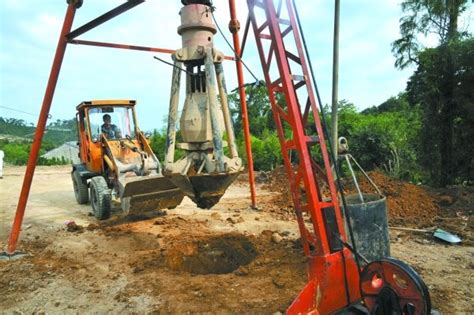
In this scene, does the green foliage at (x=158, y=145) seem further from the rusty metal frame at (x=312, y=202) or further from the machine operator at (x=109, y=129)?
the rusty metal frame at (x=312, y=202)

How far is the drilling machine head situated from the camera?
4316 mm

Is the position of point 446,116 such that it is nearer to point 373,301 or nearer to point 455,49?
point 455,49

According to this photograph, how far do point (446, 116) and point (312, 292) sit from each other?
1274 cm

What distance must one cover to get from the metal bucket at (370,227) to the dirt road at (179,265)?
76cm

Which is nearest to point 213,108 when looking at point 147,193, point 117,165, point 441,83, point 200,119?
point 200,119

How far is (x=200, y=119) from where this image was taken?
4.42 metres

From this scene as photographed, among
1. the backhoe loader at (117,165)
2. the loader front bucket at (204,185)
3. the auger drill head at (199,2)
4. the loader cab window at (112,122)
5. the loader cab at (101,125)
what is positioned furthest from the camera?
the loader cab window at (112,122)

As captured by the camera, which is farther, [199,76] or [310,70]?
[199,76]

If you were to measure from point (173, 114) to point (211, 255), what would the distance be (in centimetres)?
262

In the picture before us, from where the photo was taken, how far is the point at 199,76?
460cm

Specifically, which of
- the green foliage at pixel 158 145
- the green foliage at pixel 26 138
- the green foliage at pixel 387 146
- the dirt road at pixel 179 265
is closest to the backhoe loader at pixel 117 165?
the dirt road at pixel 179 265

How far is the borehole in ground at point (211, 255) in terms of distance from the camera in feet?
18.6

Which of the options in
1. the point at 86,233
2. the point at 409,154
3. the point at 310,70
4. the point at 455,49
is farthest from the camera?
the point at 409,154

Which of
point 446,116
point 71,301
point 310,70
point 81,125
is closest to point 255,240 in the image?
point 71,301
